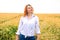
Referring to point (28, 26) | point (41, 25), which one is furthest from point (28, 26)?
point (41, 25)

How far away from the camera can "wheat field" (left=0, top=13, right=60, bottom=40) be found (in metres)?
3.29

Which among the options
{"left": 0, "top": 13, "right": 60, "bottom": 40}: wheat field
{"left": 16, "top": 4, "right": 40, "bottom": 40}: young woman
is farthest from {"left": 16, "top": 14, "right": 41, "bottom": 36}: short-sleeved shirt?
{"left": 0, "top": 13, "right": 60, "bottom": 40}: wheat field

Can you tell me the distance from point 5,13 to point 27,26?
90 centimetres

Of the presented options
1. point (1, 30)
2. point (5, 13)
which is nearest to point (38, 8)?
point (5, 13)

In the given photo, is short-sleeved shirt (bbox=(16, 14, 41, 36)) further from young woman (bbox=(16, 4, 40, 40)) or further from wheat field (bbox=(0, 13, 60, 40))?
wheat field (bbox=(0, 13, 60, 40))

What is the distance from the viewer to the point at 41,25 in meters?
3.31

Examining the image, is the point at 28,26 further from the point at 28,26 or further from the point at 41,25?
the point at 41,25

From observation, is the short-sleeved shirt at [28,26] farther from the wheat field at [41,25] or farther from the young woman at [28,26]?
the wheat field at [41,25]

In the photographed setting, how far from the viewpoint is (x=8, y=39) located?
334cm

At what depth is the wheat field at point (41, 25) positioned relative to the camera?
10.8 feet

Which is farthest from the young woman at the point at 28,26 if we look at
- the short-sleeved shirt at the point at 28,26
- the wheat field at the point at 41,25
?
the wheat field at the point at 41,25

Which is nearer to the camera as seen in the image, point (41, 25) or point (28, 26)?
point (28, 26)

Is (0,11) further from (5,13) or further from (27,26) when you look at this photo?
(27,26)

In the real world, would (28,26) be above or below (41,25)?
above
